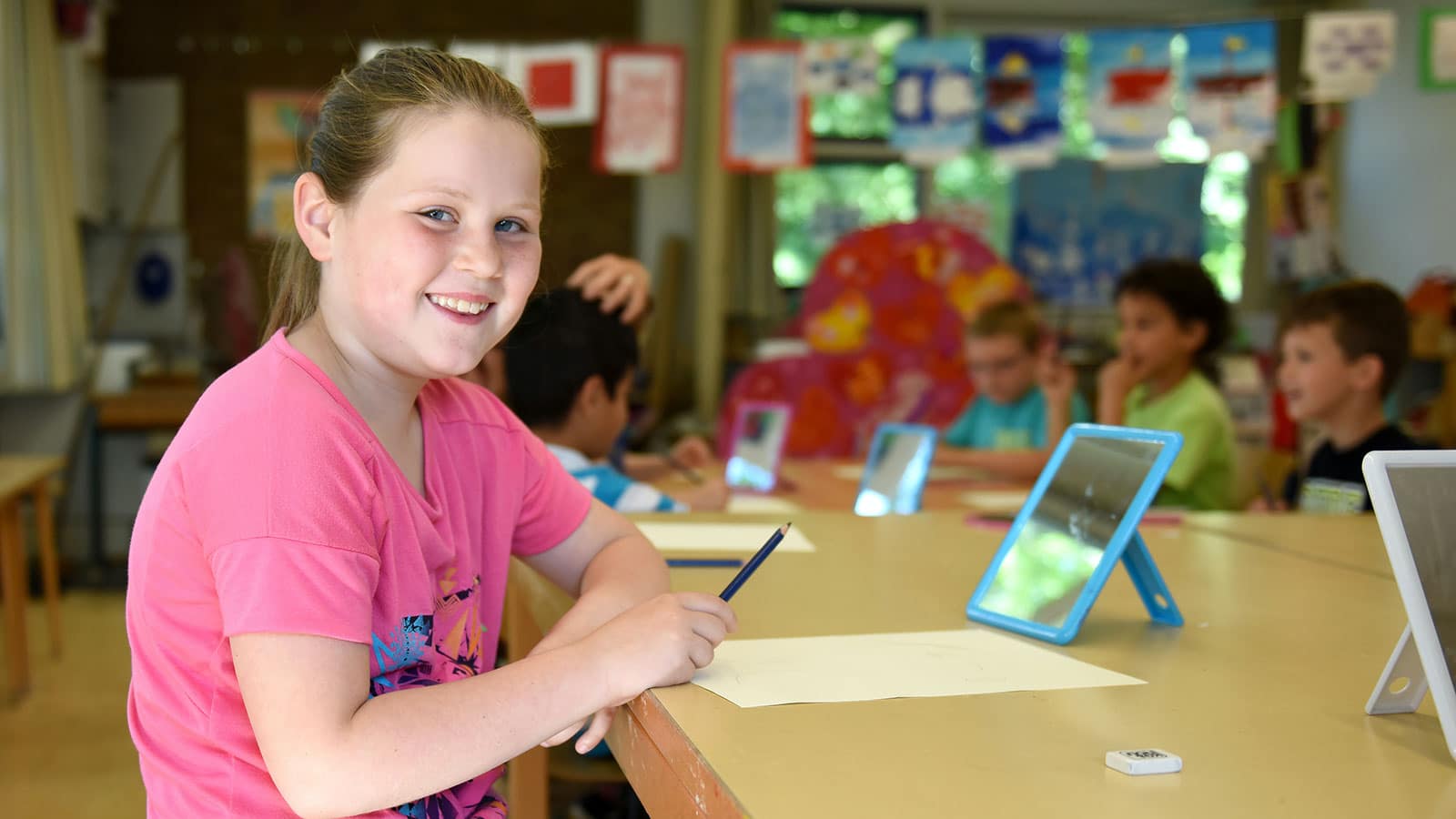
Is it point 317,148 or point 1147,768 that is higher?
point 317,148

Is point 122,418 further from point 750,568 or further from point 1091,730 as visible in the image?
point 1091,730

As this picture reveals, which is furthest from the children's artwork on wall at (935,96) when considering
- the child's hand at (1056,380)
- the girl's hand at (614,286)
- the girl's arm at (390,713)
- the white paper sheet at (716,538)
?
the girl's arm at (390,713)

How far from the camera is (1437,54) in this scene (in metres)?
3.85

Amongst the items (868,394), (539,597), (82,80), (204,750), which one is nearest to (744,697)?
(204,750)

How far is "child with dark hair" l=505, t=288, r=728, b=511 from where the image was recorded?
5.88 ft

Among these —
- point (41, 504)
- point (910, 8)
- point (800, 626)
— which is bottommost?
point (41, 504)

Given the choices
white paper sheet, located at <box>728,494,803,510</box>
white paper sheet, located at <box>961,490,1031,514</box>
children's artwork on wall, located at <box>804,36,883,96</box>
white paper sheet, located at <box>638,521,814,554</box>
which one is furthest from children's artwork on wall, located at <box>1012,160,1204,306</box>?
white paper sheet, located at <box>638,521,814,554</box>

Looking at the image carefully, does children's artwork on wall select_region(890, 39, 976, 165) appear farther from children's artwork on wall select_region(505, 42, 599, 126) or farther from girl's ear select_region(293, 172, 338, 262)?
girl's ear select_region(293, 172, 338, 262)

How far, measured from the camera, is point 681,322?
17.4 ft

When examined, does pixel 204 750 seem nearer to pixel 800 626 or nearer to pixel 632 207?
pixel 800 626

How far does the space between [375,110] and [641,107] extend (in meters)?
3.82

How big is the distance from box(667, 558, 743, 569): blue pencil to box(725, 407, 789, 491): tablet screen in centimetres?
106

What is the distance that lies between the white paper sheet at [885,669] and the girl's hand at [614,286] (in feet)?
3.26

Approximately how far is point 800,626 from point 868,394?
242 cm
